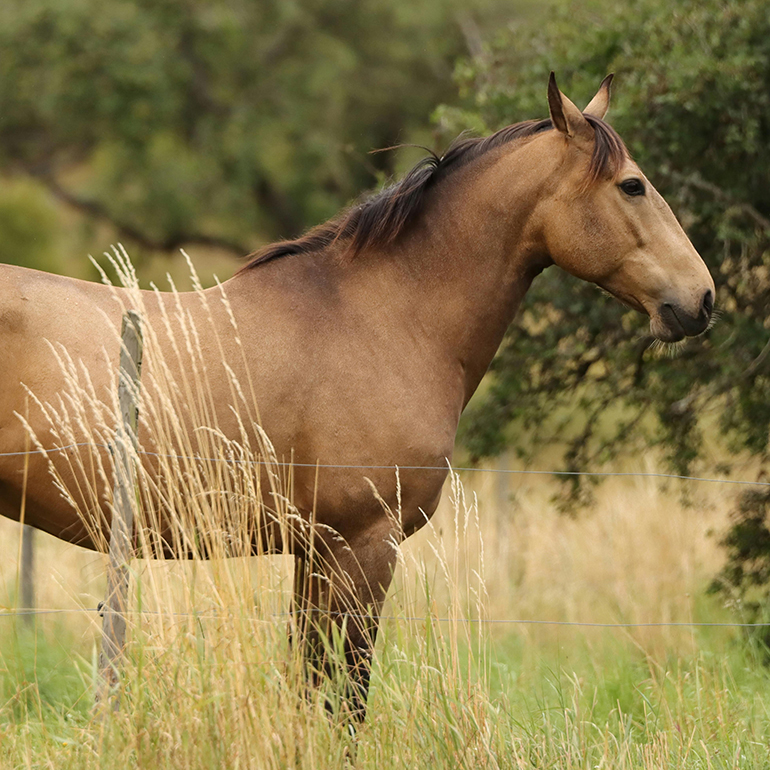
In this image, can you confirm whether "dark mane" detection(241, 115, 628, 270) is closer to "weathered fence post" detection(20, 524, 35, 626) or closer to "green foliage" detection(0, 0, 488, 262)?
"weathered fence post" detection(20, 524, 35, 626)

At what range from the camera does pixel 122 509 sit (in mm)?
2926

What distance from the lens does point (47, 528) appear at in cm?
349

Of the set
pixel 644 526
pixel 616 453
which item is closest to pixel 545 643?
pixel 616 453

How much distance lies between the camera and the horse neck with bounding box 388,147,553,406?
145 inches

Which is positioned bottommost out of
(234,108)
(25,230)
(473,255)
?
(473,255)

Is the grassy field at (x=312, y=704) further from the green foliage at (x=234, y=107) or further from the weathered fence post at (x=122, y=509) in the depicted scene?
the green foliage at (x=234, y=107)

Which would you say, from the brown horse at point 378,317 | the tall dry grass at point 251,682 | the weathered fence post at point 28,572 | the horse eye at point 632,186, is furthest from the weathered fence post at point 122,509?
the weathered fence post at point 28,572

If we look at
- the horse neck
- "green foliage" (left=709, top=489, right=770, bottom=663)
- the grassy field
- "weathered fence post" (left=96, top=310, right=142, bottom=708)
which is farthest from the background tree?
"weathered fence post" (left=96, top=310, right=142, bottom=708)

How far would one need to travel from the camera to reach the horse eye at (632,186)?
11.6 ft

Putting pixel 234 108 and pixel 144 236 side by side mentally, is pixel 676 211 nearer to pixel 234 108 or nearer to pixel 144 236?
pixel 234 108

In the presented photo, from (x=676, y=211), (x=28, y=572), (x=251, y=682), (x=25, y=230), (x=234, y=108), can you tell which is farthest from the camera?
(x=234, y=108)

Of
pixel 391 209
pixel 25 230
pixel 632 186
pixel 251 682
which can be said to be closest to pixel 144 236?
pixel 25 230

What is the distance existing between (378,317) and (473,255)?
45cm

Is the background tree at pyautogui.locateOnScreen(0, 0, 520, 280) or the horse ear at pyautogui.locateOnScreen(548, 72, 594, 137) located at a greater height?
the background tree at pyautogui.locateOnScreen(0, 0, 520, 280)
